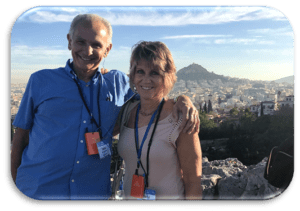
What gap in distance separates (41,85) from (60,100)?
189 mm

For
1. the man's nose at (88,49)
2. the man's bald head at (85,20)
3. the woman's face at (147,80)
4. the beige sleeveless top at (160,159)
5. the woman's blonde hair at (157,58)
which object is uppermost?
the man's bald head at (85,20)

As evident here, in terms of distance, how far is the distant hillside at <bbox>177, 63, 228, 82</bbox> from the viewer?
6.90 ft

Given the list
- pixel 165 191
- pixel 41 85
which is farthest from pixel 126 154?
pixel 41 85

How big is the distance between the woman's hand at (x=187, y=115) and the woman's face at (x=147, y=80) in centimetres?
17

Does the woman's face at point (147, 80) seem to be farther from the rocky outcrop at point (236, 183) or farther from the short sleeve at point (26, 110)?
the rocky outcrop at point (236, 183)

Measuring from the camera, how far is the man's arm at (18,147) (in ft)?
5.70

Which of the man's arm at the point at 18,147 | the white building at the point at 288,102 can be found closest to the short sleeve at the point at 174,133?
the white building at the point at 288,102

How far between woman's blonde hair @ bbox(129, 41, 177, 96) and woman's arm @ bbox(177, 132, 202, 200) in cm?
40

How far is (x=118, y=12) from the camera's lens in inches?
70.3

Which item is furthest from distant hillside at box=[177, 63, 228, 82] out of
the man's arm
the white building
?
the man's arm

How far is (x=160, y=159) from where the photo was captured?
1465 millimetres

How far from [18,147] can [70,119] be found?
59 centimetres

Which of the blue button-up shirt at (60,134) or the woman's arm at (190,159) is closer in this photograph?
the woman's arm at (190,159)

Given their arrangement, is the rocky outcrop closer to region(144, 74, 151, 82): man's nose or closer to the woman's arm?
the woman's arm
